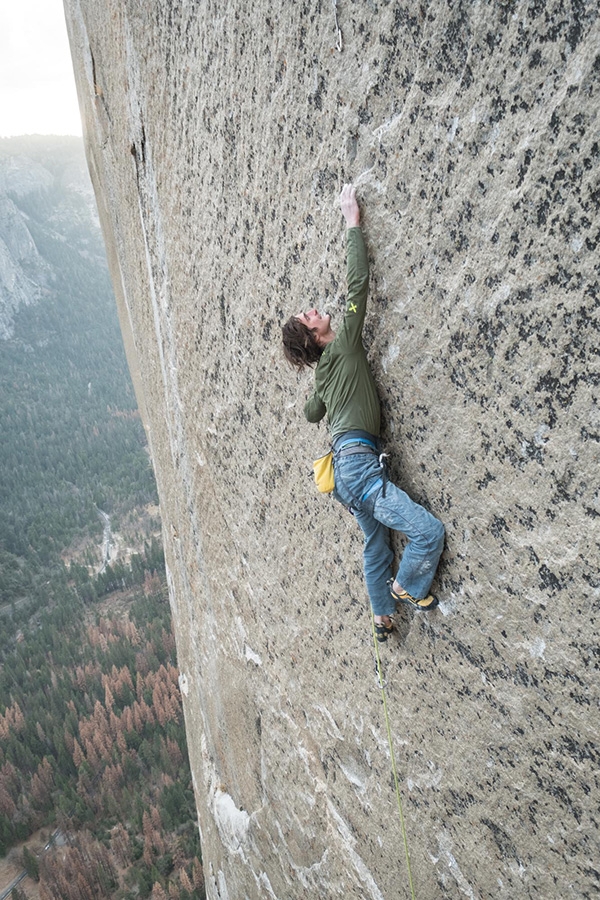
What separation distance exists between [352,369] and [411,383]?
8.6 inches

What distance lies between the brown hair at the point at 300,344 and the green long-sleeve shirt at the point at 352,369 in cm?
9

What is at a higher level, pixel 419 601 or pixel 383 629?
pixel 419 601

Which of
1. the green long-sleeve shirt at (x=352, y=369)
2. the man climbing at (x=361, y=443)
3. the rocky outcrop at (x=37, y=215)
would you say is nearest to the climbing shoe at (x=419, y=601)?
the man climbing at (x=361, y=443)

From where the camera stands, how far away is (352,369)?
2.24 m

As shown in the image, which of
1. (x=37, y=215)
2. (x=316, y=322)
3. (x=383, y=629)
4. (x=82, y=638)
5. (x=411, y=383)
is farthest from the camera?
(x=37, y=215)

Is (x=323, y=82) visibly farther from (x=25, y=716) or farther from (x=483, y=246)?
(x=25, y=716)

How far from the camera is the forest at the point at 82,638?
22641mm

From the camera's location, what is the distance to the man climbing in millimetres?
2139

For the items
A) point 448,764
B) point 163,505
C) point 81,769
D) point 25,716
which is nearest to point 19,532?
point 25,716

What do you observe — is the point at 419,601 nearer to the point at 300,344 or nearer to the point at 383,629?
the point at 383,629

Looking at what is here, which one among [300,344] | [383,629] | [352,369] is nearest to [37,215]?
[300,344]

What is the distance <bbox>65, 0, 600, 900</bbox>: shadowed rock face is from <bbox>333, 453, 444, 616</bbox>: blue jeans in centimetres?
8

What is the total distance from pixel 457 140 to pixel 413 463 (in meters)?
1.02

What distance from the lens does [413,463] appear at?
87.4 inches
